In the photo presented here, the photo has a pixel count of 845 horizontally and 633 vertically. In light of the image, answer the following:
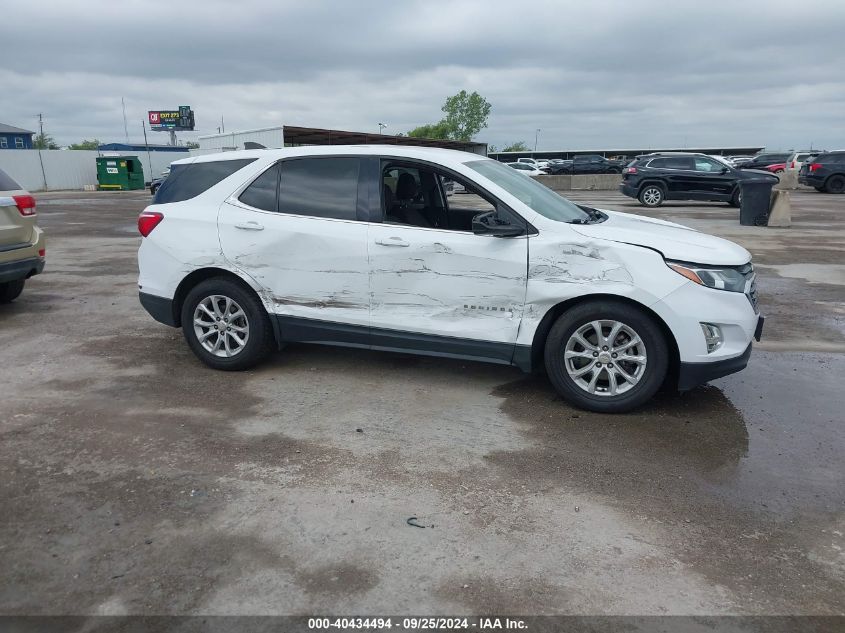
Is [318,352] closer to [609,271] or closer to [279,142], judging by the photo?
[609,271]

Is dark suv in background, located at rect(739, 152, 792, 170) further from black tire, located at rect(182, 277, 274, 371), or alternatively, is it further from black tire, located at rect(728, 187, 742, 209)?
black tire, located at rect(182, 277, 274, 371)

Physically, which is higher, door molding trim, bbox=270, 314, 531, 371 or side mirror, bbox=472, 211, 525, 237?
side mirror, bbox=472, 211, 525, 237

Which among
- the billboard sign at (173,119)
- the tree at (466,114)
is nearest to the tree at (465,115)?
the tree at (466,114)

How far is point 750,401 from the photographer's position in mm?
4977

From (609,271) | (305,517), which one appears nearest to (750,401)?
(609,271)

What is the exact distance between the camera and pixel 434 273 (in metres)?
4.86

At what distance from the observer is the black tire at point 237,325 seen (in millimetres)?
5324

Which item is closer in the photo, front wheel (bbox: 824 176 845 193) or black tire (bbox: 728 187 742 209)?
black tire (bbox: 728 187 742 209)

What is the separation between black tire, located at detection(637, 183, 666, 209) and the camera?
2145cm

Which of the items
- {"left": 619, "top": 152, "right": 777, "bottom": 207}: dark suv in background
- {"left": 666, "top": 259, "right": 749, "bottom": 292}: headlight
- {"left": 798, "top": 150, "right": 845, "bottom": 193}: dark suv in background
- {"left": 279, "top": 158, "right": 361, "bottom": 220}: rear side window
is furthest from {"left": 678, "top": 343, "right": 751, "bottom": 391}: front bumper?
{"left": 798, "top": 150, "right": 845, "bottom": 193}: dark suv in background

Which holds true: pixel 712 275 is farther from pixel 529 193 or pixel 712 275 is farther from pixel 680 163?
pixel 680 163

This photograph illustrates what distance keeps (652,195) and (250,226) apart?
18.9 metres

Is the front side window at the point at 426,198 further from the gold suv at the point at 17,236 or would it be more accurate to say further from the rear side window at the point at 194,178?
the gold suv at the point at 17,236

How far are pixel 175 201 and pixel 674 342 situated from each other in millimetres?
4071
